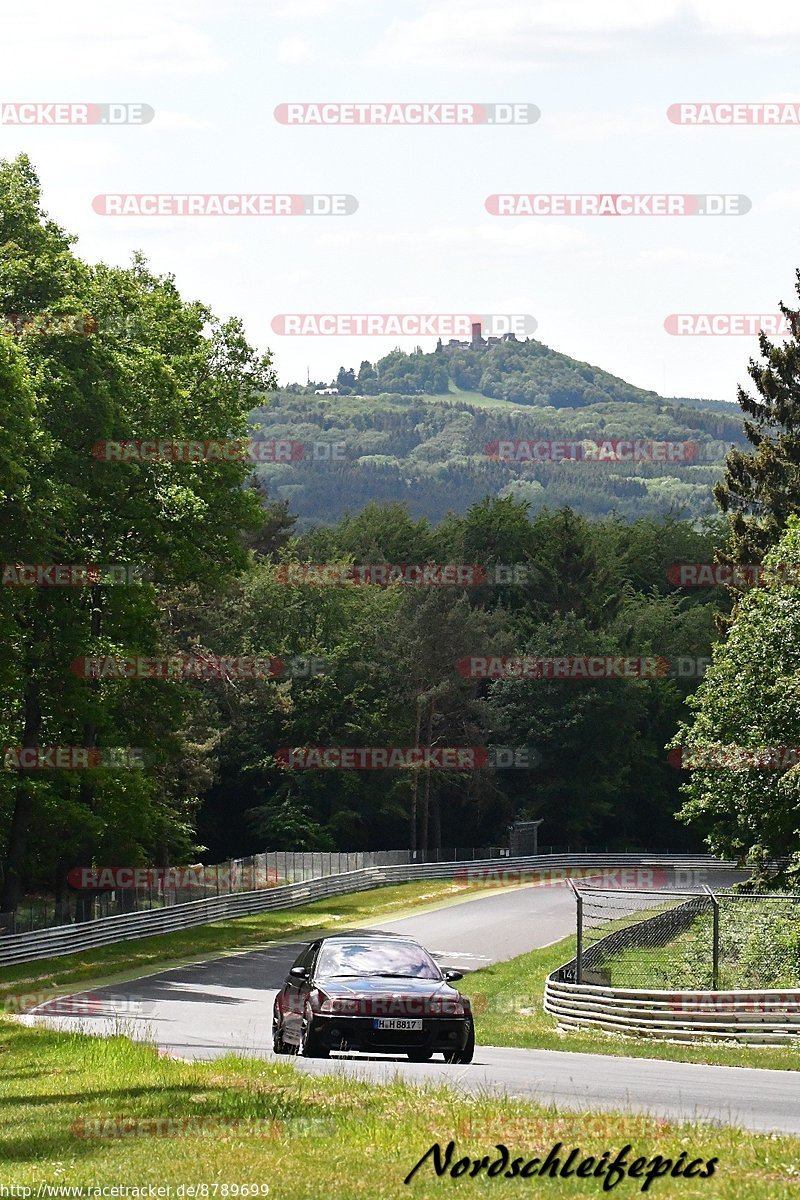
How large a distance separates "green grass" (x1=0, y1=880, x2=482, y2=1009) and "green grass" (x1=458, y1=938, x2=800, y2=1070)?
8733 mm

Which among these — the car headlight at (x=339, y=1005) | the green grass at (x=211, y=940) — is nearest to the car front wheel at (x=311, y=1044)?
the car headlight at (x=339, y=1005)

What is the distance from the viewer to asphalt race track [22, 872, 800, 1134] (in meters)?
13.1

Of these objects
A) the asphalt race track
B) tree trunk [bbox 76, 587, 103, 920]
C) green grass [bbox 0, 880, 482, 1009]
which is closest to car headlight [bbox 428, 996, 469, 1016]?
the asphalt race track

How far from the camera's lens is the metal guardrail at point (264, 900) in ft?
128

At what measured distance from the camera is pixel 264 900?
5538cm

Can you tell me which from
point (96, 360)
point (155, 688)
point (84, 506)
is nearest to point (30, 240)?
point (96, 360)

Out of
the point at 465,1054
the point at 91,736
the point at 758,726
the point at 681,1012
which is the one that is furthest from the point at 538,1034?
the point at 91,736

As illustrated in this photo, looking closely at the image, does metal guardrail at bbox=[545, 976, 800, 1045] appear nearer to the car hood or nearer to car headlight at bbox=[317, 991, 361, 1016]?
the car hood

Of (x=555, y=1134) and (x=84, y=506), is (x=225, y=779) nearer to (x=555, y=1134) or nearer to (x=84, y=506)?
(x=84, y=506)

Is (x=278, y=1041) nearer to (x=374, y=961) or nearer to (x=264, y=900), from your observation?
(x=374, y=961)

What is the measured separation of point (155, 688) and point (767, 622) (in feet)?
59.6

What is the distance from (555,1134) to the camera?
10.1m

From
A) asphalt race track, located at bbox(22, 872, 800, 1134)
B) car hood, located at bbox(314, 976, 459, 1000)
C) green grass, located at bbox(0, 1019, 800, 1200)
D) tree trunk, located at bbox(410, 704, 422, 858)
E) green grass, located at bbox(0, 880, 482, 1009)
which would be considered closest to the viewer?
green grass, located at bbox(0, 1019, 800, 1200)

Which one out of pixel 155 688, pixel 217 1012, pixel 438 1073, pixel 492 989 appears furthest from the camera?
pixel 155 688
